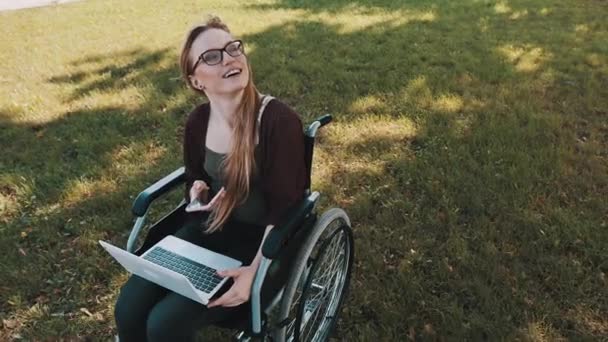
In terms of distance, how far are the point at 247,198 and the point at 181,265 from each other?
0.36 meters

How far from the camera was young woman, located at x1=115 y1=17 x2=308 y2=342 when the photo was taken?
6.20 feet

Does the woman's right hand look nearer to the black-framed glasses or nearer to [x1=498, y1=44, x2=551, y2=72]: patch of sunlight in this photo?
the black-framed glasses

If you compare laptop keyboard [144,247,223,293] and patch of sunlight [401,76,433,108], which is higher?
laptop keyboard [144,247,223,293]

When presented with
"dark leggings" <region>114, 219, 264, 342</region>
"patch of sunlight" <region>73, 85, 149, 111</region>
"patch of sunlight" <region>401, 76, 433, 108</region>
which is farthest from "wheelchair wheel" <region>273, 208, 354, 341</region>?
"patch of sunlight" <region>73, 85, 149, 111</region>

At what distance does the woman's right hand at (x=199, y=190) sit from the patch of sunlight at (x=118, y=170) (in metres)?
1.60

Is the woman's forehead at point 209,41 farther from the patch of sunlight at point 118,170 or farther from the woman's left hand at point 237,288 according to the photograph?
the patch of sunlight at point 118,170

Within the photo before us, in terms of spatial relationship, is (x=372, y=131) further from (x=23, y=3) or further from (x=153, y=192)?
(x=23, y=3)

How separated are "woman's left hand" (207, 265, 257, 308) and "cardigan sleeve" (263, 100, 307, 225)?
0.68 feet

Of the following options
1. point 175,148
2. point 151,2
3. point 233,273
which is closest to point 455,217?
point 233,273

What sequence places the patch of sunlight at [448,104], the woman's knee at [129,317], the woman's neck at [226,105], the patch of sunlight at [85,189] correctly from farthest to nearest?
the patch of sunlight at [448,104] → the patch of sunlight at [85,189] → the woman's neck at [226,105] → the woman's knee at [129,317]

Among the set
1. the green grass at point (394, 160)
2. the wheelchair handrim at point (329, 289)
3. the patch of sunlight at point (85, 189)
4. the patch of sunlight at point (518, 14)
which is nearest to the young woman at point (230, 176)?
the wheelchair handrim at point (329, 289)

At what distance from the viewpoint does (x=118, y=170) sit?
3822mm

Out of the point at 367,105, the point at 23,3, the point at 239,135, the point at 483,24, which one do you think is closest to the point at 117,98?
→ the point at 367,105

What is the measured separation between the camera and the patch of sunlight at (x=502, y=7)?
22.0ft
